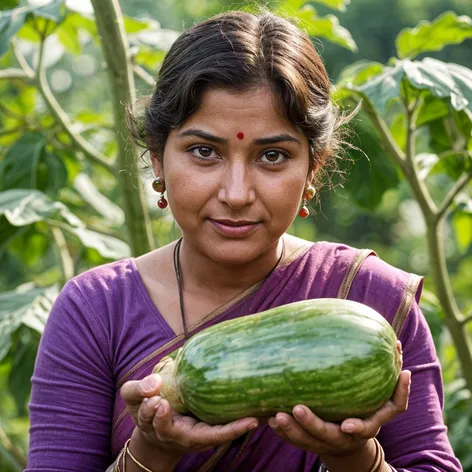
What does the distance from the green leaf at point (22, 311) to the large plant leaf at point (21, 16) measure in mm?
809

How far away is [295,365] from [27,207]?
1.52 metres

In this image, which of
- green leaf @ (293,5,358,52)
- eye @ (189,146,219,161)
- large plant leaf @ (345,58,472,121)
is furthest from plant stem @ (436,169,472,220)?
eye @ (189,146,219,161)

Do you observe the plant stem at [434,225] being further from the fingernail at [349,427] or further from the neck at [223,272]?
the fingernail at [349,427]

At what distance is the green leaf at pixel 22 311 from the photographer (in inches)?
120

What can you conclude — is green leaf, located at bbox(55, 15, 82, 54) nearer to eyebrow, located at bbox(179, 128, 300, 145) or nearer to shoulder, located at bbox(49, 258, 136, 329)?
shoulder, located at bbox(49, 258, 136, 329)

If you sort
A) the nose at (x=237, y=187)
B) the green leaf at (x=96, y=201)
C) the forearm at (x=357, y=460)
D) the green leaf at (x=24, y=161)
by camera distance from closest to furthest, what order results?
the forearm at (x=357, y=460), the nose at (x=237, y=187), the green leaf at (x=24, y=161), the green leaf at (x=96, y=201)

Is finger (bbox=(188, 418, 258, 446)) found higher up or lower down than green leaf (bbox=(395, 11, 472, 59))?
lower down

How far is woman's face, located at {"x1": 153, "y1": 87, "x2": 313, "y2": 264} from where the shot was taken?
230cm

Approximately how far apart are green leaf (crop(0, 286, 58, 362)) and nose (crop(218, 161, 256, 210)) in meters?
1.08

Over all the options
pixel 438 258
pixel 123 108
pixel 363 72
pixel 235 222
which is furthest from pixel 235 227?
pixel 363 72

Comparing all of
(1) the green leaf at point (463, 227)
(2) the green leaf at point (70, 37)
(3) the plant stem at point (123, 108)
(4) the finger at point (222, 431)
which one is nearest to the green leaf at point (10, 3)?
(2) the green leaf at point (70, 37)

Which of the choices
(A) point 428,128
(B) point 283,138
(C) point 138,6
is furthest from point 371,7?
(B) point 283,138

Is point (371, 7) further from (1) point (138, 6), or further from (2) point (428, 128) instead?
(2) point (428, 128)

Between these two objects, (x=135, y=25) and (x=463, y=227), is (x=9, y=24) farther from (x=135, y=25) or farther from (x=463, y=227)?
(x=463, y=227)
